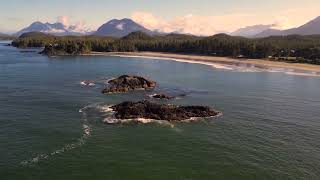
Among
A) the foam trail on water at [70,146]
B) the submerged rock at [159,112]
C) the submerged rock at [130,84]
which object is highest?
the submerged rock at [130,84]

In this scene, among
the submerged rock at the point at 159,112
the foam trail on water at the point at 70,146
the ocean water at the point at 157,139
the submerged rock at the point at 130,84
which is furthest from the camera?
the submerged rock at the point at 130,84

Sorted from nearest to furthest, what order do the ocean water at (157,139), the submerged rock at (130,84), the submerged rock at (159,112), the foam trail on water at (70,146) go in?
the ocean water at (157,139) → the foam trail on water at (70,146) → the submerged rock at (159,112) → the submerged rock at (130,84)

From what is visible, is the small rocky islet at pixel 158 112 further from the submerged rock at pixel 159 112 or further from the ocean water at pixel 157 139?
the ocean water at pixel 157 139

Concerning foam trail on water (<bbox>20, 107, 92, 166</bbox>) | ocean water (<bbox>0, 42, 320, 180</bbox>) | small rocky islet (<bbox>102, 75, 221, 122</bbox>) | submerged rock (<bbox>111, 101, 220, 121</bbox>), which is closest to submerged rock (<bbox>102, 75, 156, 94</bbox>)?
ocean water (<bbox>0, 42, 320, 180</bbox>)

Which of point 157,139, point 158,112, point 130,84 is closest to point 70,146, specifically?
point 157,139

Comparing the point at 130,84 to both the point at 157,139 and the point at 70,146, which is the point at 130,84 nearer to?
the point at 157,139

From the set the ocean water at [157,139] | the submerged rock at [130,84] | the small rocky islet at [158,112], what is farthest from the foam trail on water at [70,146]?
the submerged rock at [130,84]

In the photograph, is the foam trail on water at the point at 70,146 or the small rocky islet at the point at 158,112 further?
the small rocky islet at the point at 158,112
